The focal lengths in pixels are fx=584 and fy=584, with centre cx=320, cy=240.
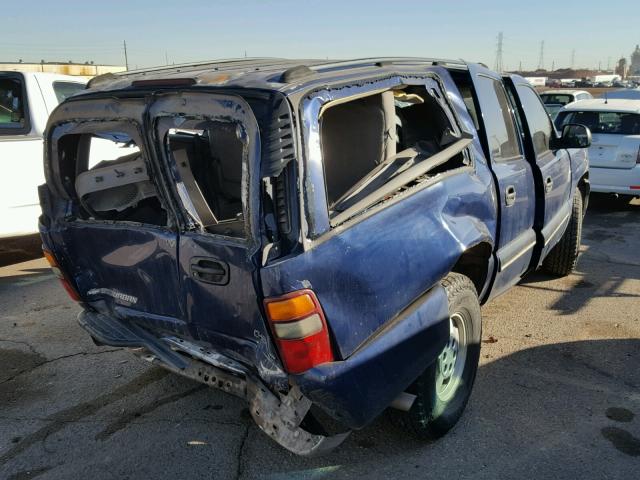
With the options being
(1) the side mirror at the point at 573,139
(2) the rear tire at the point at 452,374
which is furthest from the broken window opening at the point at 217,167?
(1) the side mirror at the point at 573,139

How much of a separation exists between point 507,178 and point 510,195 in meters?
0.11

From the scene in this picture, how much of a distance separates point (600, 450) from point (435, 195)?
1546mm

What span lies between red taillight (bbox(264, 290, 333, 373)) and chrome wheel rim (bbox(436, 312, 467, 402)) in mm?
998

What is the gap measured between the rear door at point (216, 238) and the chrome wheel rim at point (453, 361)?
1162mm

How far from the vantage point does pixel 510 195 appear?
3705 millimetres

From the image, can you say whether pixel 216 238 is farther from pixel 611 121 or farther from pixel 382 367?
pixel 611 121

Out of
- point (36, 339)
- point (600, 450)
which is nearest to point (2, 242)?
point (36, 339)

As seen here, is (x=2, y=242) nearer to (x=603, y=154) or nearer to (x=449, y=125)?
(x=449, y=125)

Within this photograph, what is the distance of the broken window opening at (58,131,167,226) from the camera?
121 inches

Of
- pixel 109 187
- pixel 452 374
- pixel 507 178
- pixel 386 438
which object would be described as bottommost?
pixel 386 438

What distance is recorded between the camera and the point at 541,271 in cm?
573

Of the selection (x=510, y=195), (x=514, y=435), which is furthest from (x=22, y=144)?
(x=514, y=435)

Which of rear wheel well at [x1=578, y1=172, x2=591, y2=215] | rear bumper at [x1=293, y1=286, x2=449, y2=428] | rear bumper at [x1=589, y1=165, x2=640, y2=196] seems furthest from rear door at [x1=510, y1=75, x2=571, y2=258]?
rear bumper at [x1=589, y1=165, x2=640, y2=196]

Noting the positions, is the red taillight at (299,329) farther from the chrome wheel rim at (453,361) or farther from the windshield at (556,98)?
the windshield at (556,98)
